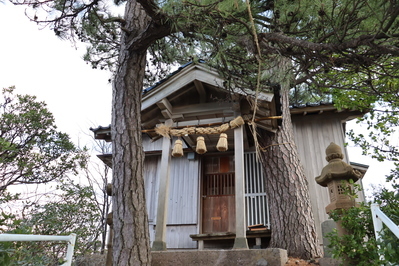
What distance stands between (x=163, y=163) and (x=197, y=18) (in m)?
2.62

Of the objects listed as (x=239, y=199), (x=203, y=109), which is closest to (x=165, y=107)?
(x=203, y=109)

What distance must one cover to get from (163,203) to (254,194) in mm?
2764

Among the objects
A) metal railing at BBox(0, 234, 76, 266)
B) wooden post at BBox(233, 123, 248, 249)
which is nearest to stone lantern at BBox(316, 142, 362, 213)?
wooden post at BBox(233, 123, 248, 249)

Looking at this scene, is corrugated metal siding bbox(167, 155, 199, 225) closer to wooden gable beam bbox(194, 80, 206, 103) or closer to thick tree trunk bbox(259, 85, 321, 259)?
thick tree trunk bbox(259, 85, 321, 259)

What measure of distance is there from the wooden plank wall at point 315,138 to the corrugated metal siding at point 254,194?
1.11m

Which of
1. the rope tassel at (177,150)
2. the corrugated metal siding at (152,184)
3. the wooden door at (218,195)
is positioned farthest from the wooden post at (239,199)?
the corrugated metal siding at (152,184)

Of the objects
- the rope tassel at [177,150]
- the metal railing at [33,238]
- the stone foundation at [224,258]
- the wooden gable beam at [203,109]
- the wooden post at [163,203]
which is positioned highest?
the wooden gable beam at [203,109]

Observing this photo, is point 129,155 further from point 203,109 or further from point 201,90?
point 201,90

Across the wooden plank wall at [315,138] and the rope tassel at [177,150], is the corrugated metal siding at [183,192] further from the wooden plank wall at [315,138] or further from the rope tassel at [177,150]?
the wooden plank wall at [315,138]

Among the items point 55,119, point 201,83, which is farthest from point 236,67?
point 55,119

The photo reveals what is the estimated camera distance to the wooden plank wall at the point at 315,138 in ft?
22.9

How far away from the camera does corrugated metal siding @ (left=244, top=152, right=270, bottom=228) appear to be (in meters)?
6.61

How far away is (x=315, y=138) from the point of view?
732cm

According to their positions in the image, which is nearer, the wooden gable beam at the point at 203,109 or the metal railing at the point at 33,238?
the metal railing at the point at 33,238
